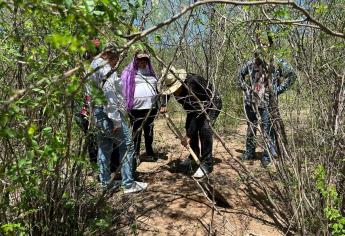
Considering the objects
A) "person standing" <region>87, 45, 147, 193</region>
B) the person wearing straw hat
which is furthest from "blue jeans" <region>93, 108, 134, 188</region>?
the person wearing straw hat

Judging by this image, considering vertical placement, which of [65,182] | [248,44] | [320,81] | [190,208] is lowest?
[190,208]

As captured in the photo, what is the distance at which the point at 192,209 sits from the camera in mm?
3906

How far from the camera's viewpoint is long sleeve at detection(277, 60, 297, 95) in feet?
12.5

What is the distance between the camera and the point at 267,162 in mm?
5074

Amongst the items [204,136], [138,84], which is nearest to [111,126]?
[138,84]

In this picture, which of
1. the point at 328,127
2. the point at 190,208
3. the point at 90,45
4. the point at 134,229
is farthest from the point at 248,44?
the point at 90,45

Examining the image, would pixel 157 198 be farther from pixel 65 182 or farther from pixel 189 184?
pixel 65 182

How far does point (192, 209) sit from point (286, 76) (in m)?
1.63

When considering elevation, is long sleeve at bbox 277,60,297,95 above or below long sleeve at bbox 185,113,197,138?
above

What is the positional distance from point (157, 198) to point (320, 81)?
6.34ft

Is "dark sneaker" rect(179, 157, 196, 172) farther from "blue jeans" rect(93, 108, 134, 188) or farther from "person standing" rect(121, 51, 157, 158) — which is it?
"blue jeans" rect(93, 108, 134, 188)

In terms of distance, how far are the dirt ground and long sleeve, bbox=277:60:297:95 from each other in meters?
1.04

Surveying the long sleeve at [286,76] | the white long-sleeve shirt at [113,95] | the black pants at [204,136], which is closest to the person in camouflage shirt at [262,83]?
the long sleeve at [286,76]

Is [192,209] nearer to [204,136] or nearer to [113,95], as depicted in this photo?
[204,136]
